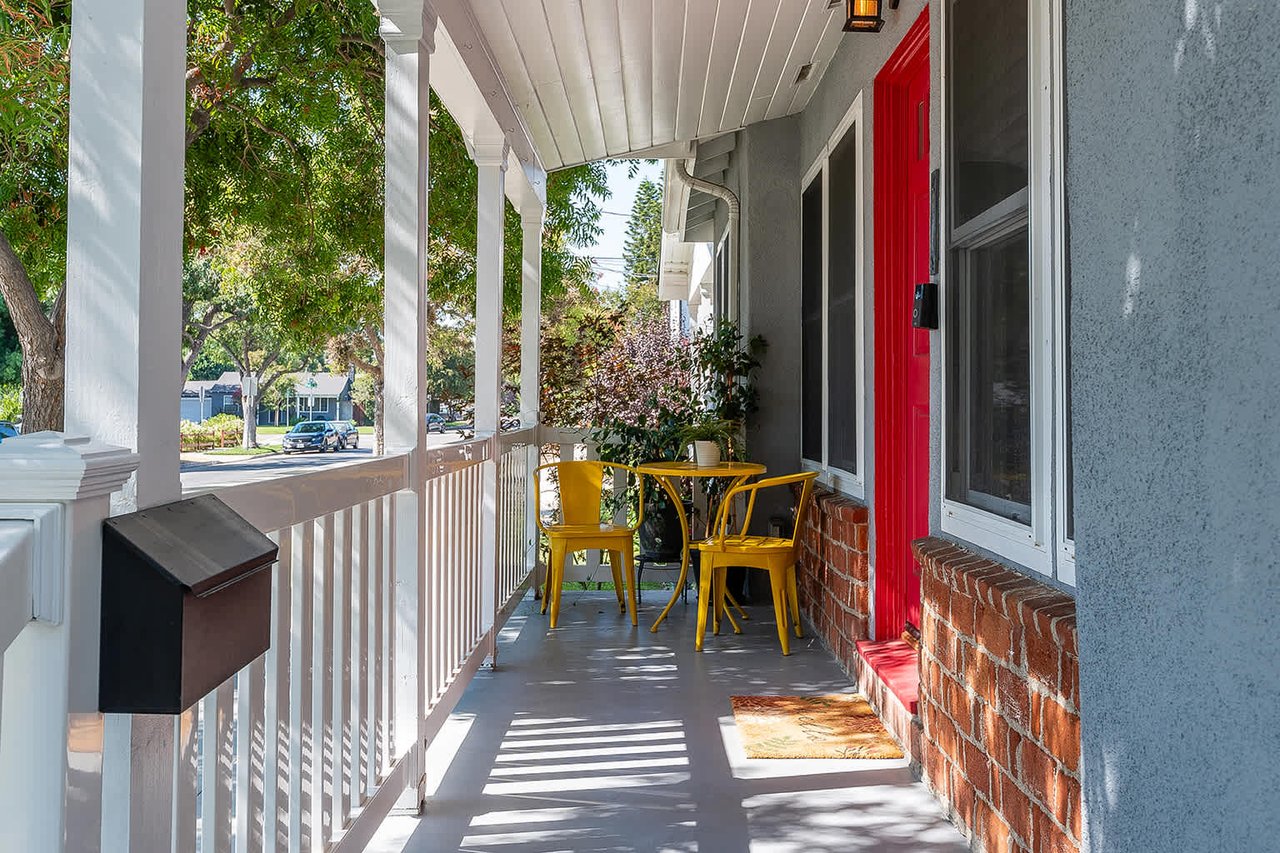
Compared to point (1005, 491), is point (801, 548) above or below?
below

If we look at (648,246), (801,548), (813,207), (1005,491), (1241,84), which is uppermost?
(648,246)

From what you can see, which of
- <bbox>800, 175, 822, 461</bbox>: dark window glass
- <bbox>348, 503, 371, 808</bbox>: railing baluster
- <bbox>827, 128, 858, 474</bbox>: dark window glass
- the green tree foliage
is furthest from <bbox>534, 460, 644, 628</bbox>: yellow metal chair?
the green tree foliage

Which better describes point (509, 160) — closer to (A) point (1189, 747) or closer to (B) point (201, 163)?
(B) point (201, 163)

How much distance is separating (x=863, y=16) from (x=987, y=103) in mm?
877

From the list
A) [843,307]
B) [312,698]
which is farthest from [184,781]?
[843,307]

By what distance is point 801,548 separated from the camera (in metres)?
5.44

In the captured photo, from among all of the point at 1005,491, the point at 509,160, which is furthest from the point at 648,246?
the point at 1005,491

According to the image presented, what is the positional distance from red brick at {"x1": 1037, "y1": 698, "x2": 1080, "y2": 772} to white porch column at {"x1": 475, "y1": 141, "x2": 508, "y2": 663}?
280 cm

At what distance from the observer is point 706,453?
16.9 feet

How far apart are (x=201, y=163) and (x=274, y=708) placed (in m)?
5.59

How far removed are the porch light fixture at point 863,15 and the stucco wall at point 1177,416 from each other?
167 cm

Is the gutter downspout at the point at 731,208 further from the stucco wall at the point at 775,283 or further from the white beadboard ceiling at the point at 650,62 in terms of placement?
the white beadboard ceiling at the point at 650,62

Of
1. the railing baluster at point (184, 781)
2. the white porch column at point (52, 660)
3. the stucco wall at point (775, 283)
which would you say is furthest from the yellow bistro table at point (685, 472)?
the white porch column at point (52, 660)

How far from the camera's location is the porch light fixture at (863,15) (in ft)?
11.2
